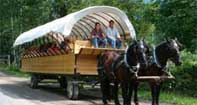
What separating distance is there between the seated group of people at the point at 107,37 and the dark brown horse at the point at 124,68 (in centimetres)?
185

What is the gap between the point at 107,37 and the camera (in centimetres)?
1806

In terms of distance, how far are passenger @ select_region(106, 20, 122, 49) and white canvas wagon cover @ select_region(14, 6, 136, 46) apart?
65 centimetres

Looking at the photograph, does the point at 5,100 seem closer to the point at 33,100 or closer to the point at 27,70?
the point at 33,100

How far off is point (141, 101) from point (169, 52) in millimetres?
3628

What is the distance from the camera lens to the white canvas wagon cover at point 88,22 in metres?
17.5

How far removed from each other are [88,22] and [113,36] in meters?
2.39

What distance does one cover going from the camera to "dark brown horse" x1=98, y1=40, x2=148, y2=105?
13.9 m

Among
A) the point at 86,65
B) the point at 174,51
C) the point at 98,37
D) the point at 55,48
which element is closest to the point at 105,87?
the point at 86,65

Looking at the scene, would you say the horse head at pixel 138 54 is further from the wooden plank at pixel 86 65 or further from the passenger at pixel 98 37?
the passenger at pixel 98 37

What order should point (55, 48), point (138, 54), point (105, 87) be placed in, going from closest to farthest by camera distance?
point (138, 54) < point (105, 87) < point (55, 48)

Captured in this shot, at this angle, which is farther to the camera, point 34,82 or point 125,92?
point 34,82

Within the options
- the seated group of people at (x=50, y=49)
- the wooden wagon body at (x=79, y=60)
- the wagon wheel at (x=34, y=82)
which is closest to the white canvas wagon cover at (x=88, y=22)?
the seated group of people at (x=50, y=49)

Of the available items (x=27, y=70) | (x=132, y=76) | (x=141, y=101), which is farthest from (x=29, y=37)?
(x=132, y=76)

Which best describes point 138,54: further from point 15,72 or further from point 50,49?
point 15,72
